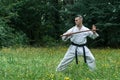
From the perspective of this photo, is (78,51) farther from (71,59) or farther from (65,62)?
(65,62)

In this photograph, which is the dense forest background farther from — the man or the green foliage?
the man

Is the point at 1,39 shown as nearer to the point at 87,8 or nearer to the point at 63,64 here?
the point at 87,8

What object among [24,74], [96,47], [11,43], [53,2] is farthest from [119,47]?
[24,74]

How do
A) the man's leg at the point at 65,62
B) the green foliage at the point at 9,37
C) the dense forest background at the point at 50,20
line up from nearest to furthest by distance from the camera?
the man's leg at the point at 65,62 → the dense forest background at the point at 50,20 → the green foliage at the point at 9,37

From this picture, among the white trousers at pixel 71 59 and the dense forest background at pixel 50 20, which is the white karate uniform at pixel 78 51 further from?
the dense forest background at pixel 50 20

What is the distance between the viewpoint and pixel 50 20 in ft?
103

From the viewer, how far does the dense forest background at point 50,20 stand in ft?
77.6

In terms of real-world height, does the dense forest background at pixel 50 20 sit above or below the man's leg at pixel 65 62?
below

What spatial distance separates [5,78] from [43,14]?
2066 cm

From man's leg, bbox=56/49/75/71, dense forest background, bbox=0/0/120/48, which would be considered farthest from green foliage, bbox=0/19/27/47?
man's leg, bbox=56/49/75/71

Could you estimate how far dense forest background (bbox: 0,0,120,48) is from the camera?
77.6ft

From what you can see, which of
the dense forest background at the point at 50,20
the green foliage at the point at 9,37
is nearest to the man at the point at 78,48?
the dense forest background at the point at 50,20

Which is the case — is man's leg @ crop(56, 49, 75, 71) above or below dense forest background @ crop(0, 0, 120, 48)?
above

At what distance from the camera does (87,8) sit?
2395cm
